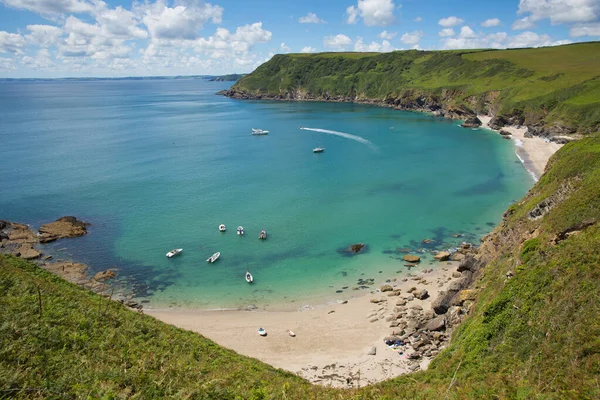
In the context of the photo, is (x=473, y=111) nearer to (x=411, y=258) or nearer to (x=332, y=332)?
(x=411, y=258)

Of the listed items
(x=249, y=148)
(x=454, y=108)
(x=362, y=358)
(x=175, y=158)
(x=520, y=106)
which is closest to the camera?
(x=362, y=358)

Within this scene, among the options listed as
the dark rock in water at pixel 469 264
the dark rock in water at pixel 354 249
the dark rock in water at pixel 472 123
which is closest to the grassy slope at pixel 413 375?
the dark rock in water at pixel 469 264

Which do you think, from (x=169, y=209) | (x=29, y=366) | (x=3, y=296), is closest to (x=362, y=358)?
(x=29, y=366)

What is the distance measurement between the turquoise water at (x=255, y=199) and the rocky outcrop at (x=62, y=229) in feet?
5.96

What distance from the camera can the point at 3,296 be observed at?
2442 cm

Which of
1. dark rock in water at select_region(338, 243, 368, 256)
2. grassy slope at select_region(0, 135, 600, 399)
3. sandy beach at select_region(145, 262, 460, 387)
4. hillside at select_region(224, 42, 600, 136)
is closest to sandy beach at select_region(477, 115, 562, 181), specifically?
hillside at select_region(224, 42, 600, 136)

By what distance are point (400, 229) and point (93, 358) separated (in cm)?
4699

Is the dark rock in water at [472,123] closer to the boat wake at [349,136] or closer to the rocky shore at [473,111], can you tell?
the rocky shore at [473,111]

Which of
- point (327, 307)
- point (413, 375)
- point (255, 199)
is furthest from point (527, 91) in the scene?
point (413, 375)

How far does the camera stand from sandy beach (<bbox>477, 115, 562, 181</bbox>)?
283 ft

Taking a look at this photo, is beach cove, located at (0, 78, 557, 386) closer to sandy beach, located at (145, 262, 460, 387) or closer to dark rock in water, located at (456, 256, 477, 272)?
sandy beach, located at (145, 262, 460, 387)

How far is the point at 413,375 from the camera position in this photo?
24.3m

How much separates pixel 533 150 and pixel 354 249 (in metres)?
77.1

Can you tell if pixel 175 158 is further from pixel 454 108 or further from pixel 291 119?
pixel 454 108
